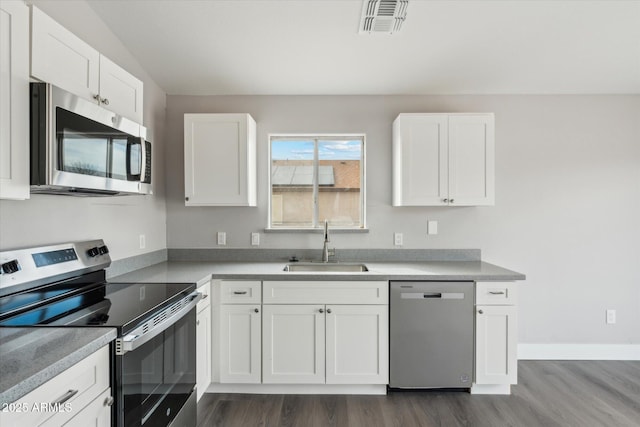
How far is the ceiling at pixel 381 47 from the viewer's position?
1937 mm

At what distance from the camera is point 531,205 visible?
297 centimetres

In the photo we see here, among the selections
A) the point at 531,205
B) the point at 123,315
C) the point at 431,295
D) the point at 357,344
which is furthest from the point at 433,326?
the point at 123,315

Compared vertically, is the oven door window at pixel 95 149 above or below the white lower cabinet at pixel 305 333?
above

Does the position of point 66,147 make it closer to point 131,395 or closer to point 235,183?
point 131,395

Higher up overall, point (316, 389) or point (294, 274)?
point (294, 274)

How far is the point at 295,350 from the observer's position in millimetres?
2344

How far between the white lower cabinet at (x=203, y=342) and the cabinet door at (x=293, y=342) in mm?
375

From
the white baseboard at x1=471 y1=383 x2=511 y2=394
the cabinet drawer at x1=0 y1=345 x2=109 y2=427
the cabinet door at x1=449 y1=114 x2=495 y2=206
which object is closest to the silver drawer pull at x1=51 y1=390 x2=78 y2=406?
the cabinet drawer at x1=0 y1=345 x2=109 y2=427

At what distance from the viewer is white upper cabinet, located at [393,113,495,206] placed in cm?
266

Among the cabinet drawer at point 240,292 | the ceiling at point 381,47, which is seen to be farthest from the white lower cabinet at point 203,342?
the ceiling at point 381,47

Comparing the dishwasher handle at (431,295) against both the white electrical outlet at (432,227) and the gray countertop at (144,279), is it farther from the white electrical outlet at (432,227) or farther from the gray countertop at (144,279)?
the white electrical outlet at (432,227)

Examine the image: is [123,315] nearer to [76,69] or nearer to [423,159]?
[76,69]

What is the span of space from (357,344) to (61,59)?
2.27 m

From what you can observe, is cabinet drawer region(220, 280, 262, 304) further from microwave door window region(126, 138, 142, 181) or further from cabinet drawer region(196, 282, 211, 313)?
microwave door window region(126, 138, 142, 181)
